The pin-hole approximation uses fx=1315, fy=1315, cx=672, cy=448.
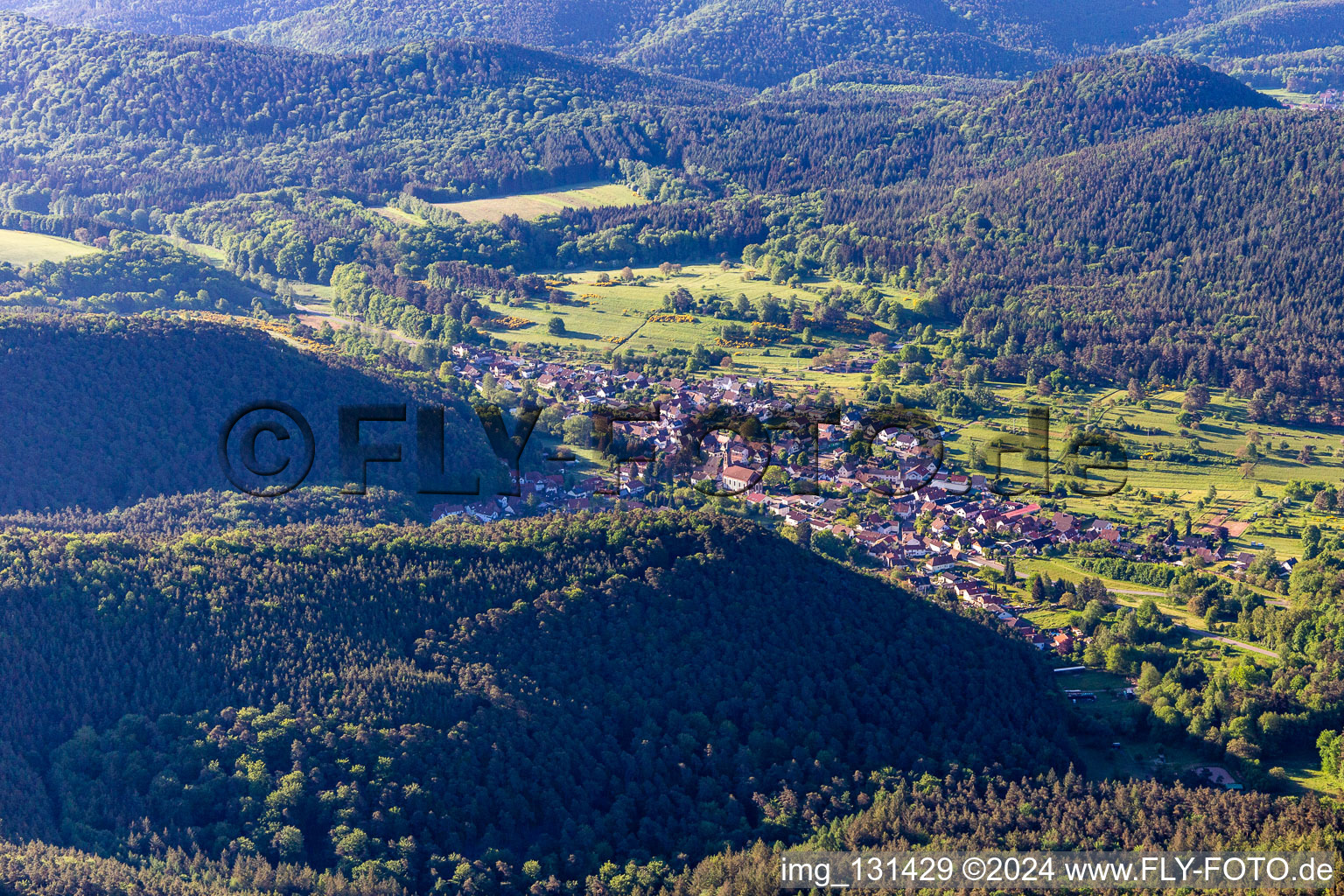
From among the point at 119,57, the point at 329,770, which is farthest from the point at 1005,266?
the point at 119,57

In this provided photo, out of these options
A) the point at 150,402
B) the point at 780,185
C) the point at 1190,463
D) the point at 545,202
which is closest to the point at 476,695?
the point at 150,402

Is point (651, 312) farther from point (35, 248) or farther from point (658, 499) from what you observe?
point (35, 248)

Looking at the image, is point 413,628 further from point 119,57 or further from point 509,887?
point 119,57

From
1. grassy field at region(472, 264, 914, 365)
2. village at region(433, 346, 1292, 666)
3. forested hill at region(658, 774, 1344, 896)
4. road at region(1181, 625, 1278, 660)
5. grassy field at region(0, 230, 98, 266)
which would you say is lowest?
forested hill at region(658, 774, 1344, 896)

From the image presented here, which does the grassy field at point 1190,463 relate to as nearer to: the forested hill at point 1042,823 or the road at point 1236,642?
the road at point 1236,642

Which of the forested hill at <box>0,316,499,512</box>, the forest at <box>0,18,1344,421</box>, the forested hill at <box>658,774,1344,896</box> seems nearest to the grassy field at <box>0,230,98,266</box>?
the forest at <box>0,18,1344,421</box>

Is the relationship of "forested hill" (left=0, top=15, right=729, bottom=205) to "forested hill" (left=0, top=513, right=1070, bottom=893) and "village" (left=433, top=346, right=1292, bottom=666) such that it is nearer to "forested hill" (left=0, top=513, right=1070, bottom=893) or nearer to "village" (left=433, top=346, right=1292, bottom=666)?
"village" (left=433, top=346, right=1292, bottom=666)
